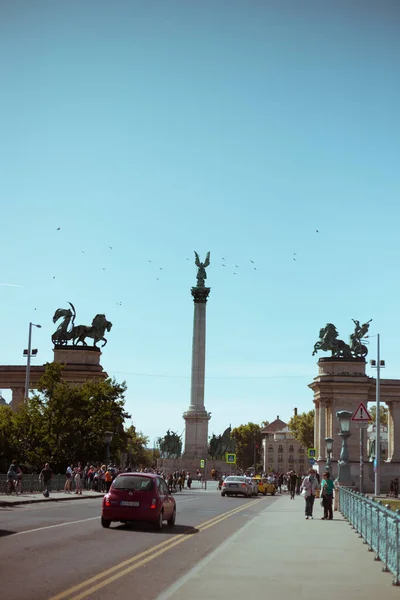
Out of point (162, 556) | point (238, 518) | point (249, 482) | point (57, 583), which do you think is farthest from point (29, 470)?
point (57, 583)

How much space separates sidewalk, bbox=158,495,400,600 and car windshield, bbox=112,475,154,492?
8.51ft

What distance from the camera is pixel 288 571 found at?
13.8 meters

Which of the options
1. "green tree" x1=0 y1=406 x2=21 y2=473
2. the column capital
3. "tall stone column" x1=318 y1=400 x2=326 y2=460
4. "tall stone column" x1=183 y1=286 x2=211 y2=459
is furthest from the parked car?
the column capital

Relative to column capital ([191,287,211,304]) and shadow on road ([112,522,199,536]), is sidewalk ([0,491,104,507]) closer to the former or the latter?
shadow on road ([112,522,199,536])

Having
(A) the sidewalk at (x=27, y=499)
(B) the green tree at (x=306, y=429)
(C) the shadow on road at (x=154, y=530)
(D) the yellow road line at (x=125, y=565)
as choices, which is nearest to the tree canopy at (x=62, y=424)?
(A) the sidewalk at (x=27, y=499)

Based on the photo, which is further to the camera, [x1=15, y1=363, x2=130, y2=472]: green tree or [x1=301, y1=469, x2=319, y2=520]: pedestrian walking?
[x1=15, y1=363, x2=130, y2=472]: green tree

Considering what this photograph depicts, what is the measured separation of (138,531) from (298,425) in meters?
140

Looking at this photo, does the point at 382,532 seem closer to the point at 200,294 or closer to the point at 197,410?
the point at 197,410

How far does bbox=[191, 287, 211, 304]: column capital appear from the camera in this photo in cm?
10206

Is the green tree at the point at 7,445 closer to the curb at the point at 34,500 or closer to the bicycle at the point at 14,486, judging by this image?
the curb at the point at 34,500

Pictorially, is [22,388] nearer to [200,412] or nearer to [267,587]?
[200,412]

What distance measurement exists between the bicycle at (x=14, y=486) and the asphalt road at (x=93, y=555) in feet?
48.4

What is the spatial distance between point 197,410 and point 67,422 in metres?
40.3

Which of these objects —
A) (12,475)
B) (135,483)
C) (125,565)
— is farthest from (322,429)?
(125,565)
